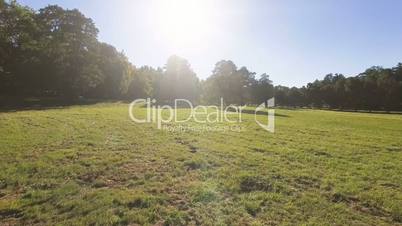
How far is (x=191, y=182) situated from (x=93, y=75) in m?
45.4

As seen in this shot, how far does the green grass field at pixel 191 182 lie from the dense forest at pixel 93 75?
31.9 metres

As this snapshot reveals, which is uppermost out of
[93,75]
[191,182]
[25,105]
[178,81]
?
[178,81]

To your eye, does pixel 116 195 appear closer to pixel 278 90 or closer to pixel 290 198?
pixel 290 198

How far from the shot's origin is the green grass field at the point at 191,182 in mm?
7226

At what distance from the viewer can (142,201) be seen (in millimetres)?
7926

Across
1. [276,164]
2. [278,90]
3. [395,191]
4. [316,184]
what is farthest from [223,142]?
[278,90]

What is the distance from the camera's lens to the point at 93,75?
166ft

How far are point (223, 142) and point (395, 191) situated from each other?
912 cm

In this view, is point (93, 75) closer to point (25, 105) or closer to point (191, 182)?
point (25, 105)
